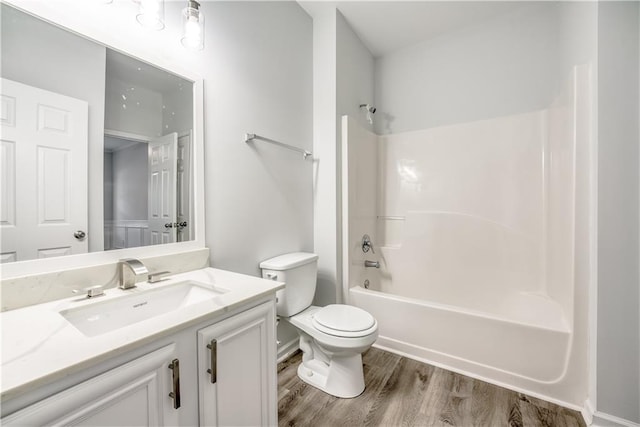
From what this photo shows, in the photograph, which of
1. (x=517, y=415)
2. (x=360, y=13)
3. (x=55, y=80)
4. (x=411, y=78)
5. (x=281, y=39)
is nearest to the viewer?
(x=55, y=80)

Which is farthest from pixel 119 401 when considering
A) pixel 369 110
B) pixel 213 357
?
pixel 369 110

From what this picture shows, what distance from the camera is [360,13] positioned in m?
2.14

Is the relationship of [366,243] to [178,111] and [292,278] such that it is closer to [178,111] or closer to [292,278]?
[292,278]

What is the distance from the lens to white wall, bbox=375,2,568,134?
208cm

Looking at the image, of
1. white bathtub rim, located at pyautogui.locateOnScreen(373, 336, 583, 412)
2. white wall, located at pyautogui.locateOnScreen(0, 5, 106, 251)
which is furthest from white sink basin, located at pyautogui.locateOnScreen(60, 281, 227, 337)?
white bathtub rim, located at pyautogui.locateOnScreen(373, 336, 583, 412)

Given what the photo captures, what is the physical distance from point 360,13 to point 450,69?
95cm

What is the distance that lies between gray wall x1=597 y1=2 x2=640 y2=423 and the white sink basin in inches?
68.4

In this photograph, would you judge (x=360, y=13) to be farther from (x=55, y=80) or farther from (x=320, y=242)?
(x=55, y=80)

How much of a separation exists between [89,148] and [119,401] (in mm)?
860

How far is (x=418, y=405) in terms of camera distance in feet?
4.83

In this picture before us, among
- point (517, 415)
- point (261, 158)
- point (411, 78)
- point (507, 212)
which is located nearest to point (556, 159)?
point (507, 212)

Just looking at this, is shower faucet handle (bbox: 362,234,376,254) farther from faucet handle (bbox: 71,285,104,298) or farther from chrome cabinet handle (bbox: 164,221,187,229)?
faucet handle (bbox: 71,285,104,298)

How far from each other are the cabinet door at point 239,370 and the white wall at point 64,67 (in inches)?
23.9

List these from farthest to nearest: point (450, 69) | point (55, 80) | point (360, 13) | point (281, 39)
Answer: point (450, 69) < point (360, 13) < point (281, 39) < point (55, 80)
